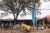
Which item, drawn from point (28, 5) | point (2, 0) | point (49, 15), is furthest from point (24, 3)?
point (49, 15)

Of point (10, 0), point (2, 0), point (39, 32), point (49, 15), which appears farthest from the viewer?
point (49, 15)

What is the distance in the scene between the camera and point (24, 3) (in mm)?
24453

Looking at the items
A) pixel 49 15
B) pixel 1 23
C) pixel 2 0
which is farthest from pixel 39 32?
pixel 1 23

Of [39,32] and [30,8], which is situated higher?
[30,8]

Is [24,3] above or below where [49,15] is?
above

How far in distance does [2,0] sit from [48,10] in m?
13.1

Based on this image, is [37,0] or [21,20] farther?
[21,20]

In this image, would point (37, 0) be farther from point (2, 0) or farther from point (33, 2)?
point (2, 0)

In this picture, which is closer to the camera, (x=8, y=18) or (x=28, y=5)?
(x=28, y=5)

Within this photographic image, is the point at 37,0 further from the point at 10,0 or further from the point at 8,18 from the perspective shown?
the point at 8,18

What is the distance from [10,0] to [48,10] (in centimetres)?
1405

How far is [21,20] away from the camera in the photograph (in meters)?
37.0

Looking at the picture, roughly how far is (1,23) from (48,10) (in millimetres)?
8588

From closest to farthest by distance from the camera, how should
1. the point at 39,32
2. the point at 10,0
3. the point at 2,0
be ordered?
the point at 39,32 < the point at 10,0 < the point at 2,0
